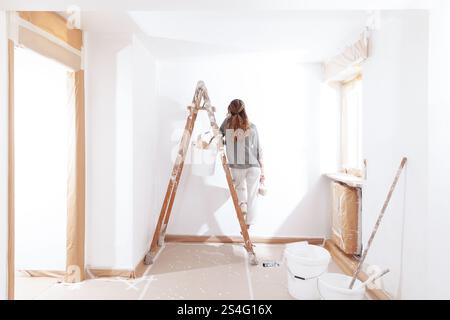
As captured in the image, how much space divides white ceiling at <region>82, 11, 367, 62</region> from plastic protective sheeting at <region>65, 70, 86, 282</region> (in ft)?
1.88

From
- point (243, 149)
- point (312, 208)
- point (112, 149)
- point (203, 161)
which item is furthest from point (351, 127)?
point (112, 149)

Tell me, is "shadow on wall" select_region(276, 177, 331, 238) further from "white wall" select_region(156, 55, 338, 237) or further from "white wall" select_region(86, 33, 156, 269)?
"white wall" select_region(86, 33, 156, 269)

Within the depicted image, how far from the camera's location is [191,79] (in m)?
3.69

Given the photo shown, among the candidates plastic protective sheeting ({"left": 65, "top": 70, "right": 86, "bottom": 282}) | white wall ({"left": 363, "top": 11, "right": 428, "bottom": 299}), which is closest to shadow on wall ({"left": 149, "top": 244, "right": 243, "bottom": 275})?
plastic protective sheeting ({"left": 65, "top": 70, "right": 86, "bottom": 282})

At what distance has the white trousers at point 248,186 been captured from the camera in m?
3.40

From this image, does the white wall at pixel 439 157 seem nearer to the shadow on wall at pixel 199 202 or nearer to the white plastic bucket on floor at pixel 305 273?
the white plastic bucket on floor at pixel 305 273

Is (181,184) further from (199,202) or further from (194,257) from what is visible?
(194,257)

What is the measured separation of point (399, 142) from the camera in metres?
2.10

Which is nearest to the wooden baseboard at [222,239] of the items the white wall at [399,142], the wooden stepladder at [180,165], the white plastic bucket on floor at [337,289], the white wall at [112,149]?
the wooden stepladder at [180,165]

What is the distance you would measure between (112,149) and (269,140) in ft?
6.11

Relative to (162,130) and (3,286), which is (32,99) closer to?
(162,130)

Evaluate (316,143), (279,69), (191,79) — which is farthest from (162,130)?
(316,143)

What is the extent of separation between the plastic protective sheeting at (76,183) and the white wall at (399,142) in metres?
2.45

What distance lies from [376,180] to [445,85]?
1090mm
